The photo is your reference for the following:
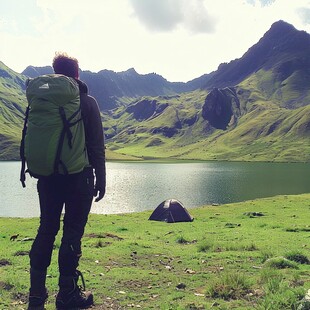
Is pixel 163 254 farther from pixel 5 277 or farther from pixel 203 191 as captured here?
pixel 203 191

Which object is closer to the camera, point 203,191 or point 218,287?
point 218,287

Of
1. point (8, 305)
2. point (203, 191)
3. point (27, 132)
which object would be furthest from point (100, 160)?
point (203, 191)

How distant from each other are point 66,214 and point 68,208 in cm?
19

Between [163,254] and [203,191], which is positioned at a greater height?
[163,254]

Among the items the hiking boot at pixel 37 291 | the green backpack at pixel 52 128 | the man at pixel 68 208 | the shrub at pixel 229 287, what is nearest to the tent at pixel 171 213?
the shrub at pixel 229 287

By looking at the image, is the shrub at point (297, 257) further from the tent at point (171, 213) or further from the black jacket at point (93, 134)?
the tent at point (171, 213)

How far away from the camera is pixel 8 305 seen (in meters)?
8.14

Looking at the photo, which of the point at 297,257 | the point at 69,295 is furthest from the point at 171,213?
the point at 69,295

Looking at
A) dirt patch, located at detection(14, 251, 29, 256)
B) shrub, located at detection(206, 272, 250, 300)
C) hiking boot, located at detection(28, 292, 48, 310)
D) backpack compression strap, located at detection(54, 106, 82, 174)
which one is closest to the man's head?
backpack compression strap, located at detection(54, 106, 82, 174)

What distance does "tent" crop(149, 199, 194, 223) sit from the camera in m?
39.7

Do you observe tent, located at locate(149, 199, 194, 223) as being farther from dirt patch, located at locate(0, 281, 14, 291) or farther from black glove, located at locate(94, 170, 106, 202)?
black glove, located at locate(94, 170, 106, 202)

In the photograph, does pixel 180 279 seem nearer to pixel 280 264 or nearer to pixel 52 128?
pixel 280 264

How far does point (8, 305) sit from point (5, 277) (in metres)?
2.23

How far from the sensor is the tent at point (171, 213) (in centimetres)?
3966
